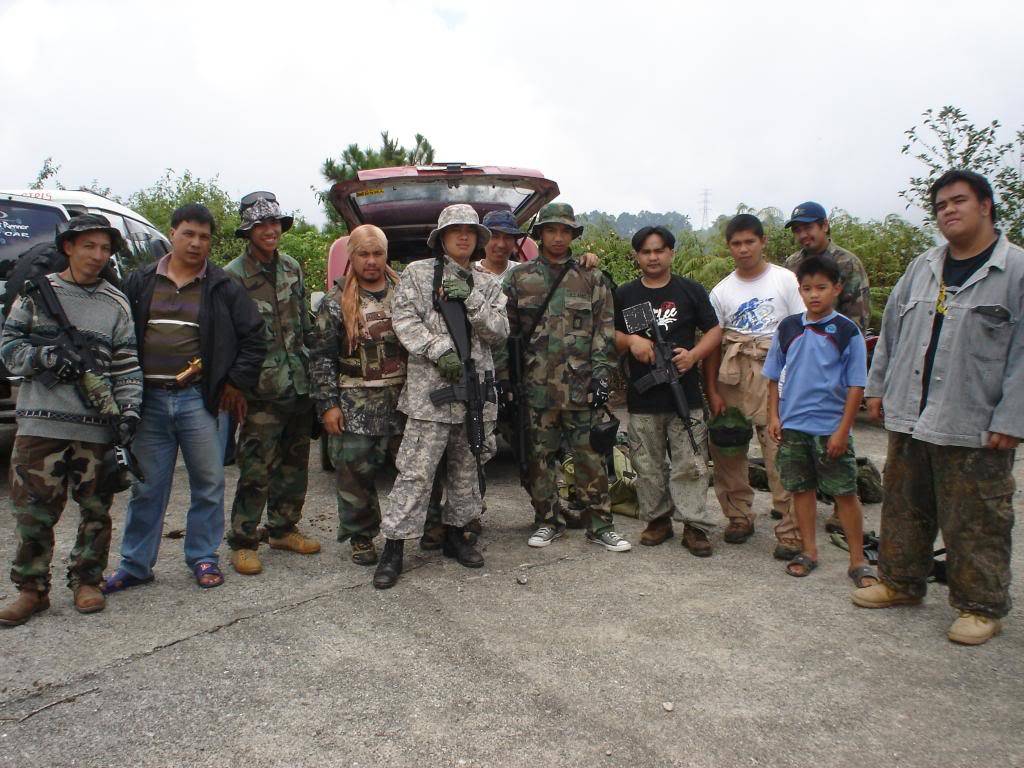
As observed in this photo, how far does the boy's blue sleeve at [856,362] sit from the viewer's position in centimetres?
397

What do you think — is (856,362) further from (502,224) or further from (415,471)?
(415,471)

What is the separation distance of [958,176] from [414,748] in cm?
316

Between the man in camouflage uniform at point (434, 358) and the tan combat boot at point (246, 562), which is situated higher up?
the man in camouflage uniform at point (434, 358)

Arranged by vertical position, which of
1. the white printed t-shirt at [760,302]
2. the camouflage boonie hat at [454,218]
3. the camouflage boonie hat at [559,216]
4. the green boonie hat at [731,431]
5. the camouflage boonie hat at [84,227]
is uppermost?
the camouflage boonie hat at [559,216]

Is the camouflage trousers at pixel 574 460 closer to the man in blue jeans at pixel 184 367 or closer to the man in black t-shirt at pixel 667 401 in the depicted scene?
the man in black t-shirt at pixel 667 401

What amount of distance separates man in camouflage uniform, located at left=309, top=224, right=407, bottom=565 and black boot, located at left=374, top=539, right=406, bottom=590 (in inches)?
11.6

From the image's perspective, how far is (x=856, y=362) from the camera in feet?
13.1

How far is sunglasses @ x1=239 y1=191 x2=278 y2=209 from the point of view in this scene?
420 centimetres

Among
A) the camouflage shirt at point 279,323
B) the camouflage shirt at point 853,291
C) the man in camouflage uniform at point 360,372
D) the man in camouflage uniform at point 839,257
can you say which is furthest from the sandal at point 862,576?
the camouflage shirt at point 279,323

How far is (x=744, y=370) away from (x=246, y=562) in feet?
9.93

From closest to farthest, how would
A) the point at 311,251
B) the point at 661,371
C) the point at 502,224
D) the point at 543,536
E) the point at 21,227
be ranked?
1. the point at 661,371
2. the point at 543,536
3. the point at 502,224
4. the point at 21,227
5. the point at 311,251

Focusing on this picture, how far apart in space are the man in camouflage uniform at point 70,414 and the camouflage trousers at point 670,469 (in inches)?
107

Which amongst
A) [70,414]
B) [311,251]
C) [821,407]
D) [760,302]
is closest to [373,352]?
[70,414]

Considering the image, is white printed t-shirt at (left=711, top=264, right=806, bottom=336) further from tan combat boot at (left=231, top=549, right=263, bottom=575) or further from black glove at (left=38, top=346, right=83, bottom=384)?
black glove at (left=38, top=346, right=83, bottom=384)
